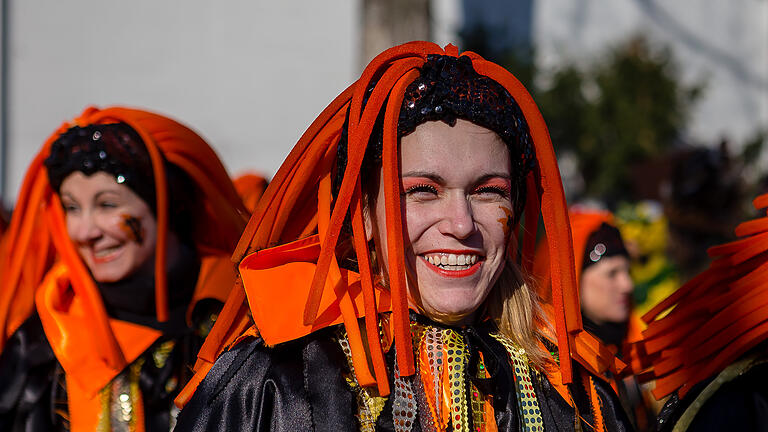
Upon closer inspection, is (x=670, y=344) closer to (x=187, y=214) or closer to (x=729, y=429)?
(x=729, y=429)

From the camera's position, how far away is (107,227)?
302cm

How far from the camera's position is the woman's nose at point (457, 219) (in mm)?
2020

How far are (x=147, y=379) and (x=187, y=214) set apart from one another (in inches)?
27.7

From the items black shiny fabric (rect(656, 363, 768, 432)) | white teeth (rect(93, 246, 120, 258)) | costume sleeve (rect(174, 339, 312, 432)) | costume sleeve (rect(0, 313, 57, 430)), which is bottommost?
costume sleeve (rect(0, 313, 57, 430))

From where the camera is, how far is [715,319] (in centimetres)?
237

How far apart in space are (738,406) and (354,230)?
3.53 ft

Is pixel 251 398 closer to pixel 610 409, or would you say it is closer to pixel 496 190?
pixel 496 190

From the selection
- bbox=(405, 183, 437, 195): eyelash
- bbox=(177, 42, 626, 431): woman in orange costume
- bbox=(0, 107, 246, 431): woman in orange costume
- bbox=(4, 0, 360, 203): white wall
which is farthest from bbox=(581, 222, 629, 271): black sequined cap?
bbox=(4, 0, 360, 203): white wall

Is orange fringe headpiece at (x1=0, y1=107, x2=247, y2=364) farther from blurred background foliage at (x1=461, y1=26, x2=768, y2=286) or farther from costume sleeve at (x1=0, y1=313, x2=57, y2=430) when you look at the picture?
blurred background foliage at (x1=461, y1=26, x2=768, y2=286)

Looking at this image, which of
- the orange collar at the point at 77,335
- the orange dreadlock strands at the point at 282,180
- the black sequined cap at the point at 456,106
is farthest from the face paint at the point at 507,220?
the orange collar at the point at 77,335

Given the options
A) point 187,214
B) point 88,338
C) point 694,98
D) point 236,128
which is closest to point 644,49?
point 694,98

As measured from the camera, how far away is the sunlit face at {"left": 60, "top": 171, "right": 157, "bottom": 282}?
3033 mm

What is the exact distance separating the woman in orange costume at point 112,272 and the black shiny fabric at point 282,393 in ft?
3.24

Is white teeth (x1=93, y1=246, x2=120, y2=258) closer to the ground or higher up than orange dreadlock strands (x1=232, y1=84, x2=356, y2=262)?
closer to the ground
